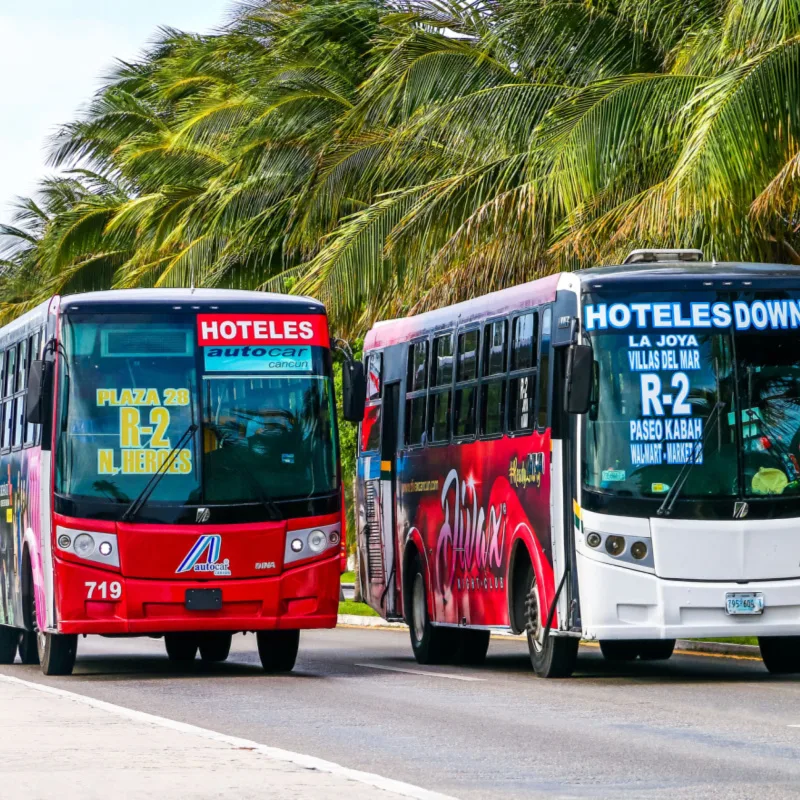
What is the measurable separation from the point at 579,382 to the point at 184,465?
155 inches

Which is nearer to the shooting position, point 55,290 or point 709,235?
point 709,235

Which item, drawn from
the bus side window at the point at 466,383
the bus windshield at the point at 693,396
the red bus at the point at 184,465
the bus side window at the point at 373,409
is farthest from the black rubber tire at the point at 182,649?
the bus windshield at the point at 693,396

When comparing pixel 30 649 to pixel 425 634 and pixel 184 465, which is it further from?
pixel 184 465

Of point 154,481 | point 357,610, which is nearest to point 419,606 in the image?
point 154,481

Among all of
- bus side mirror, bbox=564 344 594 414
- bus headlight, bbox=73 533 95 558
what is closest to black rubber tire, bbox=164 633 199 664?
bus headlight, bbox=73 533 95 558

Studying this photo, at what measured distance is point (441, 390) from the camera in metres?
19.8

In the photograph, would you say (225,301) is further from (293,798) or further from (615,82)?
(293,798)

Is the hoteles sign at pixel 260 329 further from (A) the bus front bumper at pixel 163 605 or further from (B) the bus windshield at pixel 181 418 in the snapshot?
(A) the bus front bumper at pixel 163 605

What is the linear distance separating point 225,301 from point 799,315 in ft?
16.8

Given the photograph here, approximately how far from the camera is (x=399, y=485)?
69.5 feet

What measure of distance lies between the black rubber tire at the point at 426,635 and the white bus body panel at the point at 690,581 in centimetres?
455

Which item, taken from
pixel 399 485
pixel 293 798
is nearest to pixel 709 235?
pixel 399 485

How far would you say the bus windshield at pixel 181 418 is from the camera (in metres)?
17.9

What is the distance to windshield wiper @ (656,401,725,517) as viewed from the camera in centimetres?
1595
